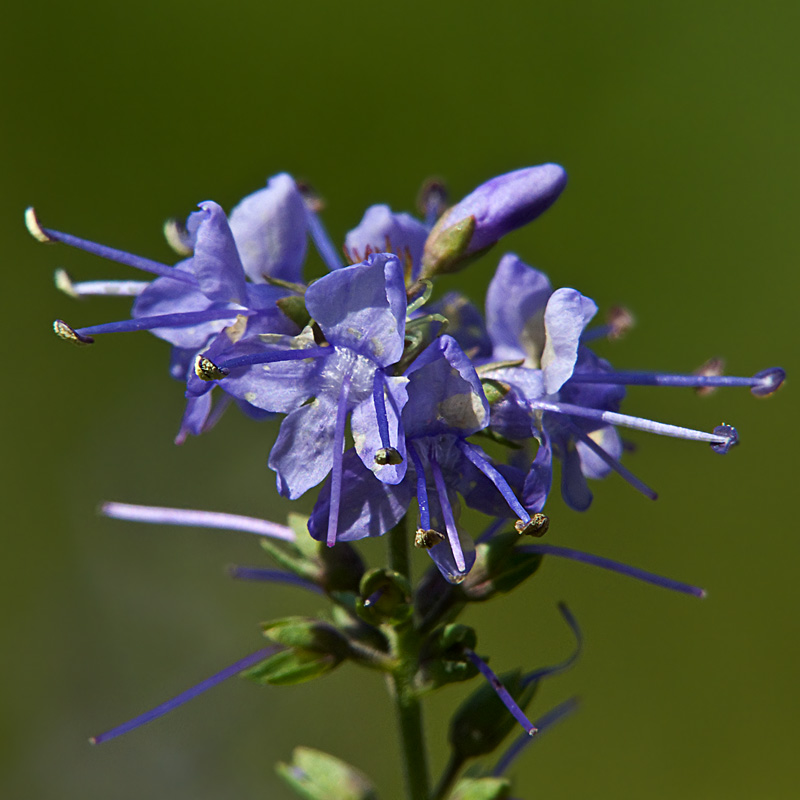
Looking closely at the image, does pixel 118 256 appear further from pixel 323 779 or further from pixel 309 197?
pixel 323 779

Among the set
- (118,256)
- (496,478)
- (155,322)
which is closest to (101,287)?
(118,256)

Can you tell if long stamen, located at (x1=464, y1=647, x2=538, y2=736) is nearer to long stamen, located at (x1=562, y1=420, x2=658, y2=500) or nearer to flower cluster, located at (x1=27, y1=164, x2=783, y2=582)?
flower cluster, located at (x1=27, y1=164, x2=783, y2=582)

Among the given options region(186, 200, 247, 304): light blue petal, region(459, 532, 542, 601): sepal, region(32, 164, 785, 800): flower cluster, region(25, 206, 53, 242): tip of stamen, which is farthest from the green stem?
region(25, 206, 53, 242): tip of stamen

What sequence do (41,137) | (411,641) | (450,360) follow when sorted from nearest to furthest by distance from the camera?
(450,360)
(411,641)
(41,137)

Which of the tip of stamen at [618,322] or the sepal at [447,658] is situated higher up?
the tip of stamen at [618,322]

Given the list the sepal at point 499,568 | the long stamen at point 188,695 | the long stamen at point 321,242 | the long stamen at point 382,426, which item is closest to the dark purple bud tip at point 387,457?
the long stamen at point 382,426

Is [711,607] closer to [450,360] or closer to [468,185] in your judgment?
[468,185]

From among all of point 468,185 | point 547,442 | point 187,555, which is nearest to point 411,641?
point 547,442

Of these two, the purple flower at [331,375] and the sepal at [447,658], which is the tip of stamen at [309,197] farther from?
the sepal at [447,658]
